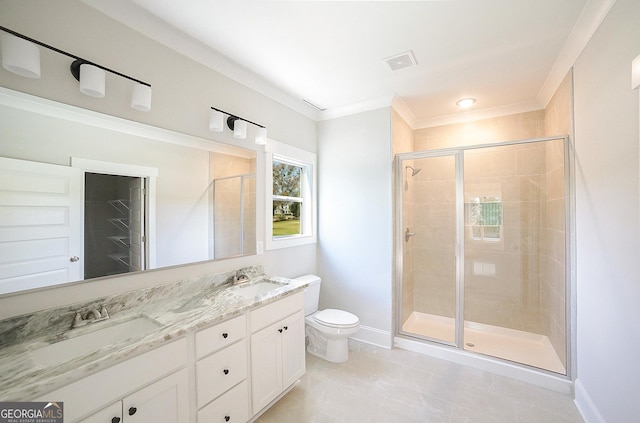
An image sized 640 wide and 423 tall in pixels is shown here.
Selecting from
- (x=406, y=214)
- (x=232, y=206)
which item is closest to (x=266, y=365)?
(x=232, y=206)

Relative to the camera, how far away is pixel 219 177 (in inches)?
84.4

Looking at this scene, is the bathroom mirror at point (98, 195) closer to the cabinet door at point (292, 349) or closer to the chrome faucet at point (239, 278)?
the chrome faucet at point (239, 278)

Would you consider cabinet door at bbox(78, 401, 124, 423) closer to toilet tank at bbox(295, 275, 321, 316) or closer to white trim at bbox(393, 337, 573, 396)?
toilet tank at bbox(295, 275, 321, 316)

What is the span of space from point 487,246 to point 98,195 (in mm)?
3440

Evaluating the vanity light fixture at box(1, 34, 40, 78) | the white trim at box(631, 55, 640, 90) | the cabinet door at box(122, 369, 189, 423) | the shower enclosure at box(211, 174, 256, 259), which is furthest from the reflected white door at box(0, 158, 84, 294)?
the white trim at box(631, 55, 640, 90)

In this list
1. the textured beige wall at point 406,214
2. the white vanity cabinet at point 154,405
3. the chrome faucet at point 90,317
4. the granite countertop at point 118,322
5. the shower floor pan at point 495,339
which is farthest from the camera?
the textured beige wall at point 406,214

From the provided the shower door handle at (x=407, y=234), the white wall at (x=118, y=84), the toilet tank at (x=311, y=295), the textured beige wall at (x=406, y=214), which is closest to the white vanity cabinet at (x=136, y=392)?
the white wall at (x=118, y=84)

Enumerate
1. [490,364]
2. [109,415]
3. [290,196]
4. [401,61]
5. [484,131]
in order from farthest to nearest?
[484,131]
[290,196]
[490,364]
[401,61]
[109,415]

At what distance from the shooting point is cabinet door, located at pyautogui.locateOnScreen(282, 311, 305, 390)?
1989mm

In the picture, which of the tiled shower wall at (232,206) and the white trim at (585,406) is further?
the tiled shower wall at (232,206)

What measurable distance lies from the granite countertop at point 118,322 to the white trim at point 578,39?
2642 mm

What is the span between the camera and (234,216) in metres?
2.25

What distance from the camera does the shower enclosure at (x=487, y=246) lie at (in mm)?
2607

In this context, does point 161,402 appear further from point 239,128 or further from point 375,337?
point 375,337
